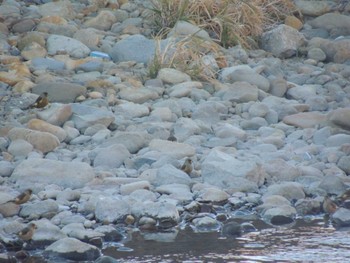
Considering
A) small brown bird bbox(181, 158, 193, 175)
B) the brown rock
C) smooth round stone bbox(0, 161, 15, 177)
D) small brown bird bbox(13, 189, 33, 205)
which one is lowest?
small brown bird bbox(181, 158, 193, 175)

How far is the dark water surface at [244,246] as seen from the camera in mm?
6289

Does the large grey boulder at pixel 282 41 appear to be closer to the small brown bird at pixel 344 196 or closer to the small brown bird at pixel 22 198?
the small brown bird at pixel 344 196

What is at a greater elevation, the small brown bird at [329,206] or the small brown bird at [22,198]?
the small brown bird at [22,198]

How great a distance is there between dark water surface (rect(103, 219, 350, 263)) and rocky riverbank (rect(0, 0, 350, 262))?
125 millimetres

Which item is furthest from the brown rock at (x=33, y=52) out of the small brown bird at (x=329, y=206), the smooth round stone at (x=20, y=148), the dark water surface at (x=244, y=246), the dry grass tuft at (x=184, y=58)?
the small brown bird at (x=329, y=206)

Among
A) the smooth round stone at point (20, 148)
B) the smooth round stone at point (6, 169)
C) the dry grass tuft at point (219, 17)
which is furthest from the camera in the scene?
the dry grass tuft at point (219, 17)

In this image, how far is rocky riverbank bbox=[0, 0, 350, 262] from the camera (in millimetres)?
6980

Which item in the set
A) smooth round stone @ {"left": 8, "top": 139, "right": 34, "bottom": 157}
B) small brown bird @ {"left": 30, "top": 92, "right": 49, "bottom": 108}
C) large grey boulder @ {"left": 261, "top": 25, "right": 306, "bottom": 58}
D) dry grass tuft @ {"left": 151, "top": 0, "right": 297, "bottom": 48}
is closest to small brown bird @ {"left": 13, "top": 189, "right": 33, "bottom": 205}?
smooth round stone @ {"left": 8, "top": 139, "right": 34, "bottom": 157}

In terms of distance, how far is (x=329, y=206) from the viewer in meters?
7.27

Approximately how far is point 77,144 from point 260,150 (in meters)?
1.57

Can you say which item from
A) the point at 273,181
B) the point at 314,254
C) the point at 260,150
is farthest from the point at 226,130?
the point at 314,254

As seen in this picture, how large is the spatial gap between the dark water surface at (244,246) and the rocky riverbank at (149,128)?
4.9 inches

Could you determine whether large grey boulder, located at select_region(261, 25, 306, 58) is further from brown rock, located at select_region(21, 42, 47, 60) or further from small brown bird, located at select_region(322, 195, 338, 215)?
small brown bird, located at select_region(322, 195, 338, 215)

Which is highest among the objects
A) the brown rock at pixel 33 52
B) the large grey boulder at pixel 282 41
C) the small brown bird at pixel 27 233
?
the small brown bird at pixel 27 233
